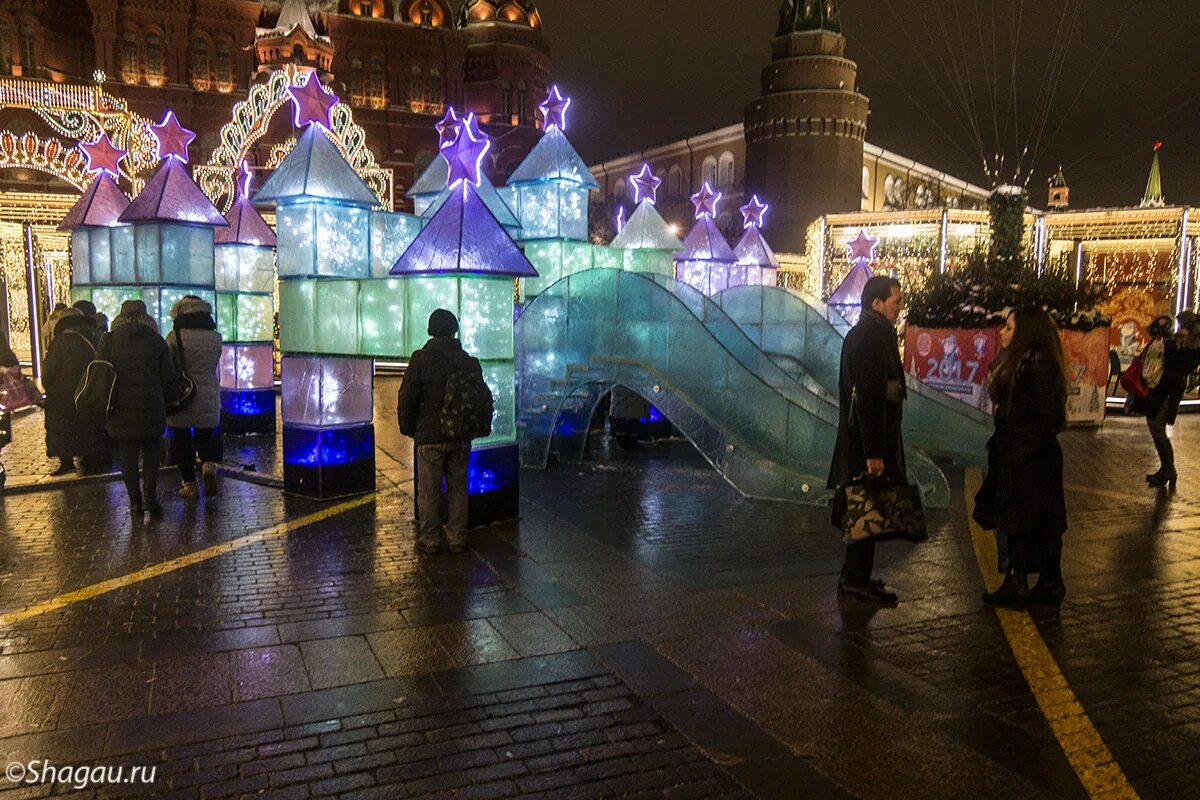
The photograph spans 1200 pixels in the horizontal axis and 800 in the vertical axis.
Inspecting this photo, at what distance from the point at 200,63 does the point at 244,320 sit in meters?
38.7

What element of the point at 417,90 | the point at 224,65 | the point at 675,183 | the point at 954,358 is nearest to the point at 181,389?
the point at 954,358

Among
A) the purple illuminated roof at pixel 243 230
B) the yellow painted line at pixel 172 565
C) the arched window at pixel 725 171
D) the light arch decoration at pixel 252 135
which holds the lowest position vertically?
the yellow painted line at pixel 172 565

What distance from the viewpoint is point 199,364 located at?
9086 mm

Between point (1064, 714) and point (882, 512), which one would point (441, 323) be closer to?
point (882, 512)

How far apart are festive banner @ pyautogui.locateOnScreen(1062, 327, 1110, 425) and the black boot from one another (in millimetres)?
11039

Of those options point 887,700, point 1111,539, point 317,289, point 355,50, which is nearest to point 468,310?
point 317,289

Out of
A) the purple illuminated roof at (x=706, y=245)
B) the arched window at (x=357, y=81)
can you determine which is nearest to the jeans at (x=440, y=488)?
the purple illuminated roof at (x=706, y=245)

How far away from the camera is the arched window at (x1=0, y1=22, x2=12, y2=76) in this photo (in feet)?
134

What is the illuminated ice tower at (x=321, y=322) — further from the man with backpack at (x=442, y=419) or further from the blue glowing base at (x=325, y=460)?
the man with backpack at (x=442, y=419)

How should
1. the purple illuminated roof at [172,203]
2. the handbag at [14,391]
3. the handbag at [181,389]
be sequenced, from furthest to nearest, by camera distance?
the purple illuminated roof at [172,203]
the handbag at [14,391]
the handbag at [181,389]

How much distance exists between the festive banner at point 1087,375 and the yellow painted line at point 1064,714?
11.3m

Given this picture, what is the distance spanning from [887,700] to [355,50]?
5249 centimetres

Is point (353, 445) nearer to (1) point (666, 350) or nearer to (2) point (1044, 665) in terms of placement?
(1) point (666, 350)

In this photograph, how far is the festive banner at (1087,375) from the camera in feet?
51.1
